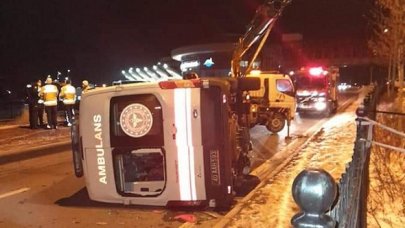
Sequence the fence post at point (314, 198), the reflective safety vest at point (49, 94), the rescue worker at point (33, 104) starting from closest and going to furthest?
the fence post at point (314, 198) → the reflective safety vest at point (49, 94) → the rescue worker at point (33, 104)

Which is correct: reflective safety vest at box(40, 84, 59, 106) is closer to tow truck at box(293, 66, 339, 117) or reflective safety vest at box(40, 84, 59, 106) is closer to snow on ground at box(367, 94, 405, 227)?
tow truck at box(293, 66, 339, 117)

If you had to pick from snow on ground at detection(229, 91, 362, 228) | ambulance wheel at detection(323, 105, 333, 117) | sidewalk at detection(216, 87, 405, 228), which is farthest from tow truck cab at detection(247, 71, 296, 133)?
sidewalk at detection(216, 87, 405, 228)

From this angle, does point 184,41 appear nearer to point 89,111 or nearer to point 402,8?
point 402,8

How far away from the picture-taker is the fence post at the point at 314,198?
211 cm

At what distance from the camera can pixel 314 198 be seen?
210cm

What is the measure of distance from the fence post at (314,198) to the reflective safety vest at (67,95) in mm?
19562

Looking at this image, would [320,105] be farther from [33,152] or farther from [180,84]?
[180,84]

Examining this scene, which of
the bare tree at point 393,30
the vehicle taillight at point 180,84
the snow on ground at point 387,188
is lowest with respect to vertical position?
the snow on ground at point 387,188

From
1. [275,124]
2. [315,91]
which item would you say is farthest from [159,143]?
[315,91]

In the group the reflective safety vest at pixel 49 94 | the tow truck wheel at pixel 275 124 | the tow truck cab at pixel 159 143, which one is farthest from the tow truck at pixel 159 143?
the reflective safety vest at pixel 49 94

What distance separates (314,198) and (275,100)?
17.1m

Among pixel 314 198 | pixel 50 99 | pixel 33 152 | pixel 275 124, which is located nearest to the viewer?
pixel 314 198

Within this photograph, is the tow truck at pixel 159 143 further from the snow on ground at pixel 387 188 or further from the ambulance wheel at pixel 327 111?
the ambulance wheel at pixel 327 111

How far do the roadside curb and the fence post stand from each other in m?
11.7
